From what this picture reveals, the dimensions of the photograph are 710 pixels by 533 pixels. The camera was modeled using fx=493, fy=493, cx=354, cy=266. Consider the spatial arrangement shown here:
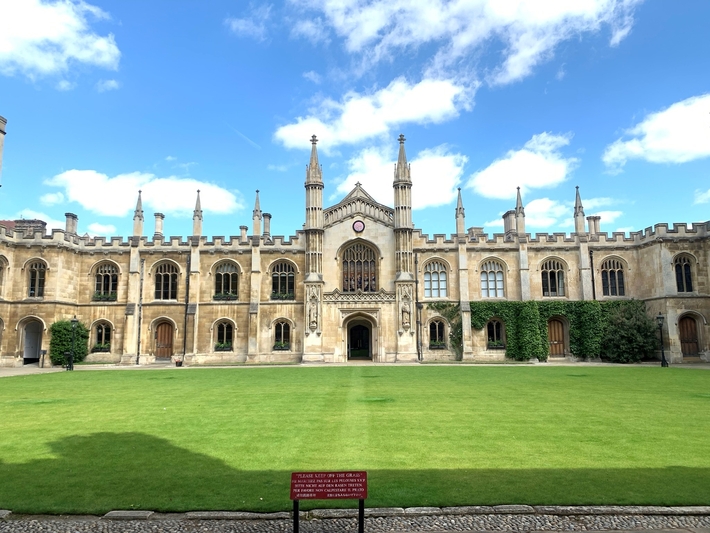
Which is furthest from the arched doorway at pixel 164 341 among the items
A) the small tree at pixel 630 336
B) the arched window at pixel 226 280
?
the small tree at pixel 630 336

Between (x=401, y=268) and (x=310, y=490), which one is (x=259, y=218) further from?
(x=310, y=490)

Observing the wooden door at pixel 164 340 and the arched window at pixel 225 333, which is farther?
the wooden door at pixel 164 340

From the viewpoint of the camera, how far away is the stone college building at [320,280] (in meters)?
35.4

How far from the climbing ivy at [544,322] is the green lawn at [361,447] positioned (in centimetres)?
1900

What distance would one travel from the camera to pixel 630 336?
33438 mm

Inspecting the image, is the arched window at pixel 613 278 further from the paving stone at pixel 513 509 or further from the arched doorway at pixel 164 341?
the paving stone at pixel 513 509

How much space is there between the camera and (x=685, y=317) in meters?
34.1

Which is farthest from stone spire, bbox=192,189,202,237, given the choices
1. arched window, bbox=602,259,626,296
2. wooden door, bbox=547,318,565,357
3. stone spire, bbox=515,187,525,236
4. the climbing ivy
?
arched window, bbox=602,259,626,296

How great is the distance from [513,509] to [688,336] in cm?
3457

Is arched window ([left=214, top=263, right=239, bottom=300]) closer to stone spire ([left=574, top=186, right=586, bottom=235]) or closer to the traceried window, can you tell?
the traceried window

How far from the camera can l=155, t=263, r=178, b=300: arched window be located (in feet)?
124

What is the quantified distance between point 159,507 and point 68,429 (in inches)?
229

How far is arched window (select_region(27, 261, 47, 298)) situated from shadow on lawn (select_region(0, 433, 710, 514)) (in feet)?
104

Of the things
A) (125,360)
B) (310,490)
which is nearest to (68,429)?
(310,490)
